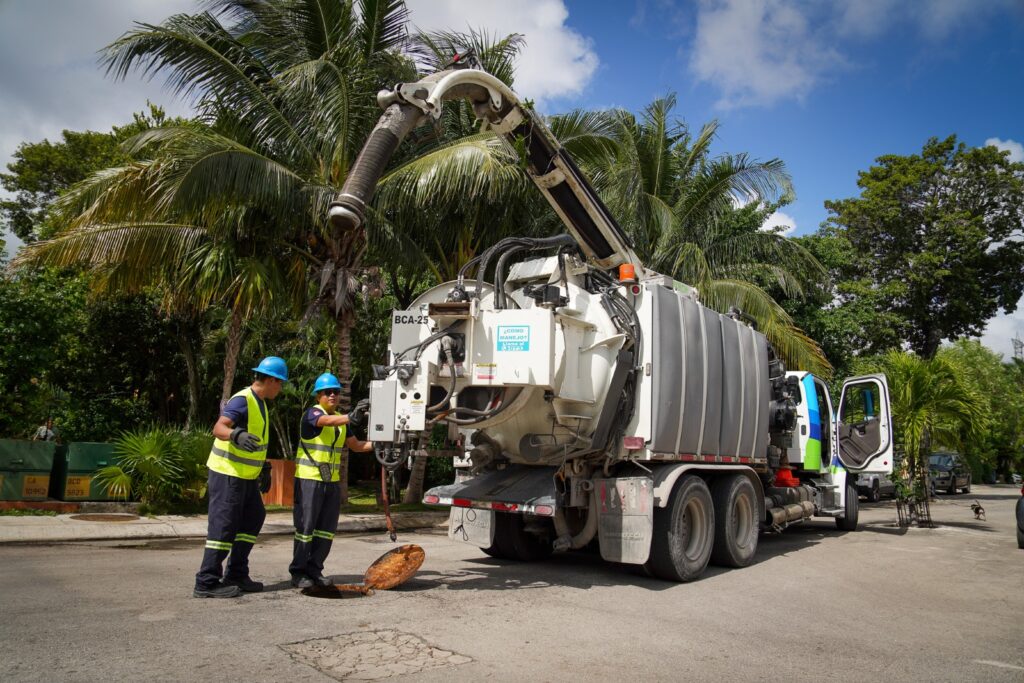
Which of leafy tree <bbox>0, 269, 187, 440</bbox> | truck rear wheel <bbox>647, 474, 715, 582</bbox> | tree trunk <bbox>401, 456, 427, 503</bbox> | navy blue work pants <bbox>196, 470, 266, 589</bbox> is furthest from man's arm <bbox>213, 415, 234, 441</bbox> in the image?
tree trunk <bbox>401, 456, 427, 503</bbox>

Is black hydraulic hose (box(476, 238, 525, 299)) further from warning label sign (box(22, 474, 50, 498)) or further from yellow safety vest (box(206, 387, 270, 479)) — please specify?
warning label sign (box(22, 474, 50, 498))

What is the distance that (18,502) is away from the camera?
10523mm

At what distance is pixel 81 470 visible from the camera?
11.1 meters

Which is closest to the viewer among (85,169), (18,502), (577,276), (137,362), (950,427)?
(577,276)

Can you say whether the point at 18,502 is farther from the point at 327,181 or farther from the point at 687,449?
the point at 687,449

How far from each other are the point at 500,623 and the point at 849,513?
966 centimetres

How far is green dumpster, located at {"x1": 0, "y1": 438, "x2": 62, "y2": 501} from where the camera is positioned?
10492mm

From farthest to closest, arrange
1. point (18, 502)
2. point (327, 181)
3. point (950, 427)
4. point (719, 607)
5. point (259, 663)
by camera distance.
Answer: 1. point (950, 427)
2. point (327, 181)
3. point (18, 502)
4. point (719, 607)
5. point (259, 663)

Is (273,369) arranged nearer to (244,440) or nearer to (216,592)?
(244,440)

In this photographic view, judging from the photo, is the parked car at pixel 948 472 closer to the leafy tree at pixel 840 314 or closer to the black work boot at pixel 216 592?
the leafy tree at pixel 840 314

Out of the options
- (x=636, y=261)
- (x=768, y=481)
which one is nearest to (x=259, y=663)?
(x=636, y=261)

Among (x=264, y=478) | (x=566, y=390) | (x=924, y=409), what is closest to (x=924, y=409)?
(x=924, y=409)

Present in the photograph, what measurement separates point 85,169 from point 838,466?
2165cm

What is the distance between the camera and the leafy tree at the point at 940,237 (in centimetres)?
2895
